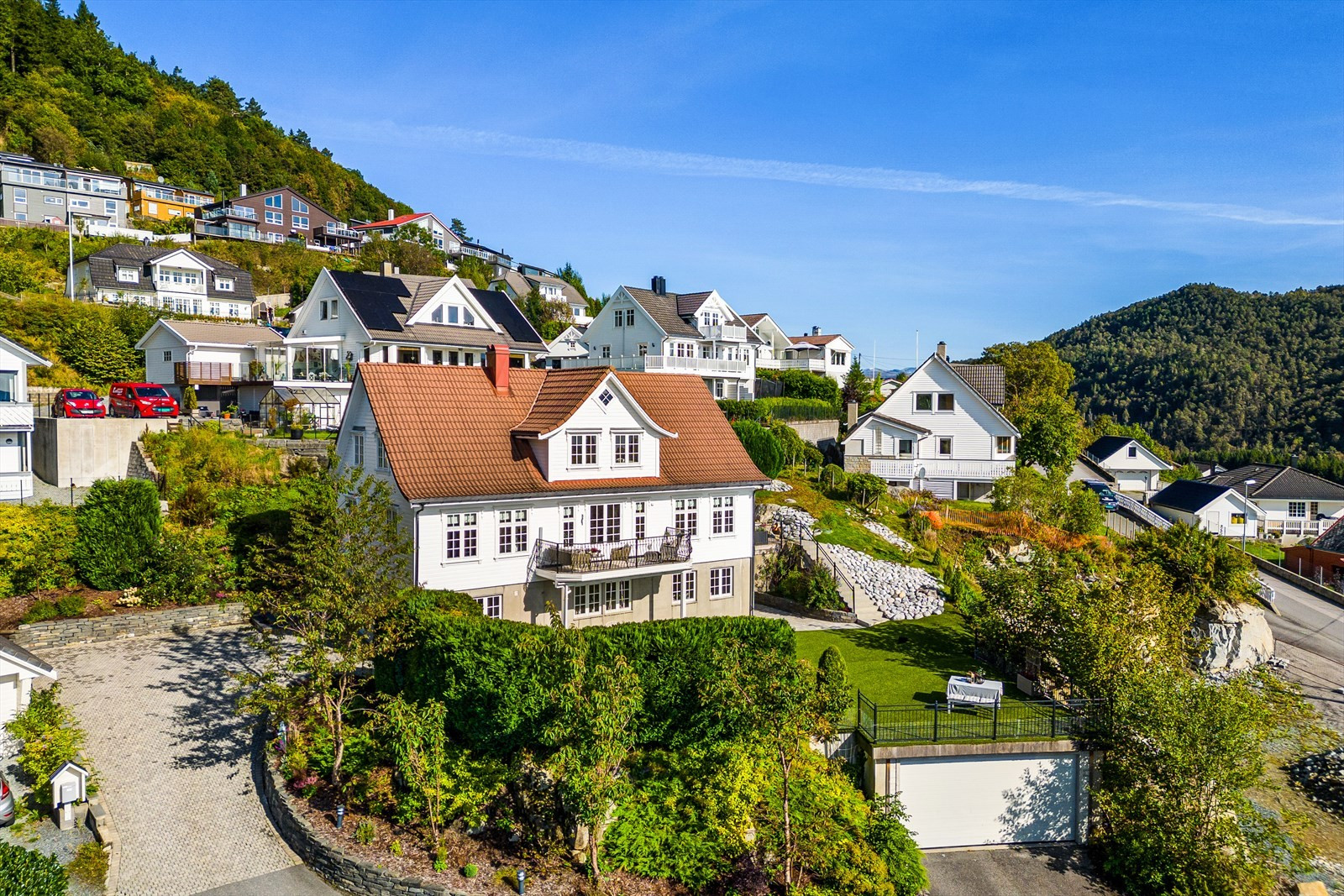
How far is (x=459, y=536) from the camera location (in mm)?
22203

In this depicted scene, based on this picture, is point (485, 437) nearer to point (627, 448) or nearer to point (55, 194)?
point (627, 448)

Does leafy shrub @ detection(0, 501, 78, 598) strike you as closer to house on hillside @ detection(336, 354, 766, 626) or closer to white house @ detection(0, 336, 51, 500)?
white house @ detection(0, 336, 51, 500)

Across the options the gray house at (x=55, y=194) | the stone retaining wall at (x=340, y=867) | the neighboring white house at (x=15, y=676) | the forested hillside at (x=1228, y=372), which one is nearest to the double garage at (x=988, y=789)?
the stone retaining wall at (x=340, y=867)

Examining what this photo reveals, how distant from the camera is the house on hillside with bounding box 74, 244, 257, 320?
60.0 metres

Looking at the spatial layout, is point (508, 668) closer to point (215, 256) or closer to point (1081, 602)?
point (1081, 602)

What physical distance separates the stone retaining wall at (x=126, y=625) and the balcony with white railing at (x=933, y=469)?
109 ft

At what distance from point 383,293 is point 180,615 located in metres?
24.6

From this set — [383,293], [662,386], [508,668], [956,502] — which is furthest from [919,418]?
[508,668]

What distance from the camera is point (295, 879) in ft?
47.3

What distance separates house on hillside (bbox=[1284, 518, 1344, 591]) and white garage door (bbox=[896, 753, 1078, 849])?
1396 inches

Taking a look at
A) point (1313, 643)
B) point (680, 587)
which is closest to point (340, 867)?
point (680, 587)

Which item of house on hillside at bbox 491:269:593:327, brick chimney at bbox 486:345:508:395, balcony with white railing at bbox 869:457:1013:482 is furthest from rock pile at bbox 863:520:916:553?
house on hillside at bbox 491:269:593:327

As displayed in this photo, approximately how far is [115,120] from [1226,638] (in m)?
115

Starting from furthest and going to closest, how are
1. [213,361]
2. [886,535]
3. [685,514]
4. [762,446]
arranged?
[213,361]
[762,446]
[886,535]
[685,514]
